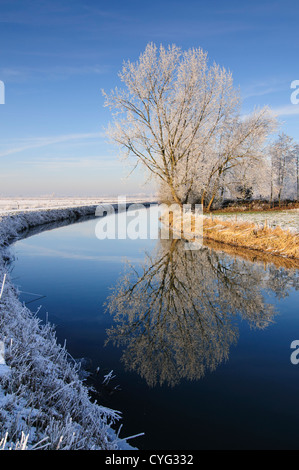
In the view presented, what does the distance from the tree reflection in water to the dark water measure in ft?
0.08

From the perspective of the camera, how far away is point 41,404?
3168 millimetres

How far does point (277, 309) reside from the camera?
759 cm

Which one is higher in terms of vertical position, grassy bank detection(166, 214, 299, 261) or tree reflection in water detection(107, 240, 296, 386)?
grassy bank detection(166, 214, 299, 261)

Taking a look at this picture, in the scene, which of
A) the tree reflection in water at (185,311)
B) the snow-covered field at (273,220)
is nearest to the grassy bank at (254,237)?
the snow-covered field at (273,220)

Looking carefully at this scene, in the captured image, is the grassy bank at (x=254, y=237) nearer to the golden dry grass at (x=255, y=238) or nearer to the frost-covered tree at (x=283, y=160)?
the golden dry grass at (x=255, y=238)

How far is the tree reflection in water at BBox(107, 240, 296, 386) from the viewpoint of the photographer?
515 centimetres

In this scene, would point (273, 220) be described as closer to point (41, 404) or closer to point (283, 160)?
point (41, 404)

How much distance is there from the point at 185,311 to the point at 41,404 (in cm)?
464

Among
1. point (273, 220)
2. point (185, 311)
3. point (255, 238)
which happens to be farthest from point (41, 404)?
point (273, 220)

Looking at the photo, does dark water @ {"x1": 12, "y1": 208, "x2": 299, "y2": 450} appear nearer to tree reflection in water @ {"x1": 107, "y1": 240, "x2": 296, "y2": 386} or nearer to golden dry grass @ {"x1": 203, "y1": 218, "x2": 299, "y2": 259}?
tree reflection in water @ {"x1": 107, "y1": 240, "x2": 296, "y2": 386}

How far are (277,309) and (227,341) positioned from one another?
7.92 ft

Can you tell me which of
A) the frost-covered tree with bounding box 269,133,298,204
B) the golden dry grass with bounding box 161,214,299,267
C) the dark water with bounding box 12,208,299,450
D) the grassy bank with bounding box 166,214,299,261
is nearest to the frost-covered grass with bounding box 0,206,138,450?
the dark water with bounding box 12,208,299,450

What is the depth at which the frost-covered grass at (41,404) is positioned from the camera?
2635 millimetres
